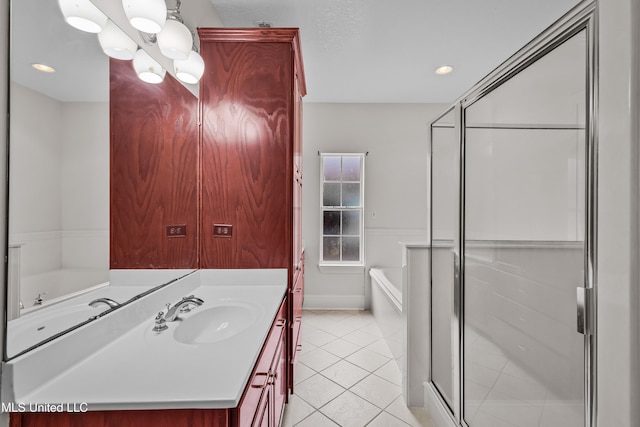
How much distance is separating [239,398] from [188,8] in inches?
79.4

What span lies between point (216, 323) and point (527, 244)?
1.40m

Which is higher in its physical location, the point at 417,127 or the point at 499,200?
the point at 417,127

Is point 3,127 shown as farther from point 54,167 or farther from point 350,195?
point 350,195

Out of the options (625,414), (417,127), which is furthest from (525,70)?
(417,127)

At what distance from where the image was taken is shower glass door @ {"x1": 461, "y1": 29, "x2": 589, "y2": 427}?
0.91 meters

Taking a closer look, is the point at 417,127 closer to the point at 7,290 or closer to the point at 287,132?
Answer: the point at 287,132

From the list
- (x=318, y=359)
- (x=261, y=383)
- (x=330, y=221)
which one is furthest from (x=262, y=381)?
(x=330, y=221)

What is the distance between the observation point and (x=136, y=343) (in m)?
1.05

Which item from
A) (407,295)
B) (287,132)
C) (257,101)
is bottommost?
(407,295)

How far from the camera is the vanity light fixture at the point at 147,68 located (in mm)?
1264

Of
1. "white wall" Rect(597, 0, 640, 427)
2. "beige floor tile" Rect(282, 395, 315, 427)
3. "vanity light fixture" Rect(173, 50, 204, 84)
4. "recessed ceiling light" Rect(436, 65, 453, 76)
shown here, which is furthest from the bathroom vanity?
"recessed ceiling light" Rect(436, 65, 453, 76)

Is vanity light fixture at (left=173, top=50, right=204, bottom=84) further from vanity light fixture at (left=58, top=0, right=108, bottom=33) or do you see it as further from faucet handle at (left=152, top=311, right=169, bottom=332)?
faucet handle at (left=152, top=311, right=169, bottom=332)

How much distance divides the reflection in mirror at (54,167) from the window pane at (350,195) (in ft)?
9.93

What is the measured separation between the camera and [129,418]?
0.74 metres
